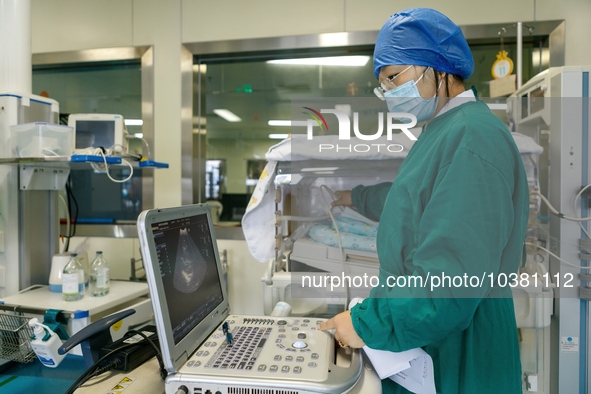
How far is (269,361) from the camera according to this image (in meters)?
0.75

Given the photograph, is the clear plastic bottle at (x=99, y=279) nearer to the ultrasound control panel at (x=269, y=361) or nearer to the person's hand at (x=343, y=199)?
the ultrasound control panel at (x=269, y=361)

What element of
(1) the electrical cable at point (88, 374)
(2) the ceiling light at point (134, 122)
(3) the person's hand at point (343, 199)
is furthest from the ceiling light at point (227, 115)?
(1) the electrical cable at point (88, 374)

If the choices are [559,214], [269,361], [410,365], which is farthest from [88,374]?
[559,214]

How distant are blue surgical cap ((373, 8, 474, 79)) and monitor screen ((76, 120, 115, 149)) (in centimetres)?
139

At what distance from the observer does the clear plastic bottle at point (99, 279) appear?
1527 mm

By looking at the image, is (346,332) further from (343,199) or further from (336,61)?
(336,61)

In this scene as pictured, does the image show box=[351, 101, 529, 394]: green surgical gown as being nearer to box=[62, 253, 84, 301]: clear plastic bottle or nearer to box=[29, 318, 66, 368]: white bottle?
box=[29, 318, 66, 368]: white bottle

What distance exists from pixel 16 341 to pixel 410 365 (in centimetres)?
119

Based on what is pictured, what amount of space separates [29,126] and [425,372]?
149 centimetres

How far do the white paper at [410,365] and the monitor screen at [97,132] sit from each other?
1.52 m

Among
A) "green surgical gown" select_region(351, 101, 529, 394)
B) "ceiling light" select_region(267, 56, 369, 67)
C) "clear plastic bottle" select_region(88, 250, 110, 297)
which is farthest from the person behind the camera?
"ceiling light" select_region(267, 56, 369, 67)

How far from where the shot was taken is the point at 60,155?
1.44m

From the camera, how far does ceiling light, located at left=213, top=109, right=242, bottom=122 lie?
2486 mm

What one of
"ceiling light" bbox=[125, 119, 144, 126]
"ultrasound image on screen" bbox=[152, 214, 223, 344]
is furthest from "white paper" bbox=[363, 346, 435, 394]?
"ceiling light" bbox=[125, 119, 144, 126]
